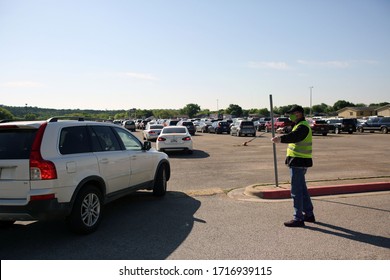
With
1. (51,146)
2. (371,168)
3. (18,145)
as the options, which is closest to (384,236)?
(51,146)

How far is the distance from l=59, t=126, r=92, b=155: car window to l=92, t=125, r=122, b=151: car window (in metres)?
0.29

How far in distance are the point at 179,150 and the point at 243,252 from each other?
1298 centimetres

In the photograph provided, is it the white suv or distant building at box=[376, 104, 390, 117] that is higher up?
distant building at box=[376, 104, 390, 117]

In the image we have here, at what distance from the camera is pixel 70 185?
4.93 metres

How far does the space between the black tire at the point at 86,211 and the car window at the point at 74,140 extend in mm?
595

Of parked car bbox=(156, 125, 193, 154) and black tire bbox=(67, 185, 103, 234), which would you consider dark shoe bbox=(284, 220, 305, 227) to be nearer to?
black tire bbox=(67, 185, 103, 234)

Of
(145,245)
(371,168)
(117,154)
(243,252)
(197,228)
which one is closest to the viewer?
(243,252)

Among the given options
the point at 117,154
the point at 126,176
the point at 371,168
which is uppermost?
the point at 117,154

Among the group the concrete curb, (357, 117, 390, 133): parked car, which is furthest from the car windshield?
(357, 117, 390, 133): parked car

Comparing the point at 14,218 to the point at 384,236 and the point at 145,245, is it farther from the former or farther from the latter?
the point at 384,236

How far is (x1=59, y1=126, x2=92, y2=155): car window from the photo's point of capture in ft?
16.7

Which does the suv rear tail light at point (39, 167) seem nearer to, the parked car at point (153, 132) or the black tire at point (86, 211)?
the black tire at point (86, 211)

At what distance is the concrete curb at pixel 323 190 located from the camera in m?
7.59

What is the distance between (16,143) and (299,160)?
4204 mm
